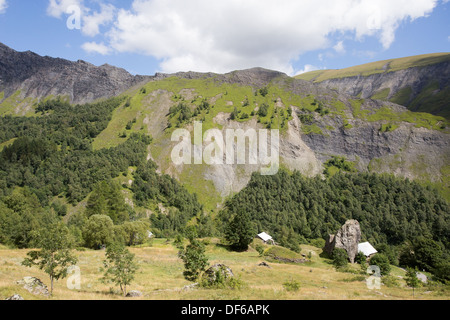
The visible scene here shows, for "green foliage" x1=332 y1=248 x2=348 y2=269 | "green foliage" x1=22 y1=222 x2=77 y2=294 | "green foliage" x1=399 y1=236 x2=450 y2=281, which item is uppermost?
"green foliage" x1=22 y1=222 x2=77 y2=294

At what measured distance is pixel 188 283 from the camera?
33.9m

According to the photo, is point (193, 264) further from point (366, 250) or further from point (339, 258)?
point (366, 250)

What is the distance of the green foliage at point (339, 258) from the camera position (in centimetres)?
6125

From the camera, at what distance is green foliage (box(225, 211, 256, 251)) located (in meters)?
67.6

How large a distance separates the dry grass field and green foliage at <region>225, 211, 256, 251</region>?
3909 millimetres

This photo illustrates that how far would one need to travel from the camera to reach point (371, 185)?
14312 centimetres

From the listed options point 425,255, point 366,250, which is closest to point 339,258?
point 366,250

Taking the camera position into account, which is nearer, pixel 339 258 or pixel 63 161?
pixel 339 258

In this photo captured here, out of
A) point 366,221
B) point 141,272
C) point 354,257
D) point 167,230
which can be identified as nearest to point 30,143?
point 167,230

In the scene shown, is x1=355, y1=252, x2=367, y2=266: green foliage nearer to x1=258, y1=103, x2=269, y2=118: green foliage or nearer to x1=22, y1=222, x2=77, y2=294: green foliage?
A: x1=22, y1=222, x2=77, y2=294: green foliage

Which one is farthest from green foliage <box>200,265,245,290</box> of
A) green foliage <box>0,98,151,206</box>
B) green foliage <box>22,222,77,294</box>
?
green foliage <box>0,98,151,206</box>

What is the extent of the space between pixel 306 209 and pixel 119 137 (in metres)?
134

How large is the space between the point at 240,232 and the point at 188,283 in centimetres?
3567

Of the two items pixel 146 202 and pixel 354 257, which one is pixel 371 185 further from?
pixel 146 202
